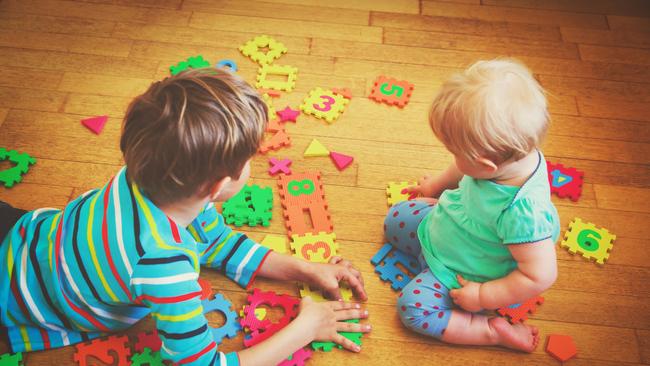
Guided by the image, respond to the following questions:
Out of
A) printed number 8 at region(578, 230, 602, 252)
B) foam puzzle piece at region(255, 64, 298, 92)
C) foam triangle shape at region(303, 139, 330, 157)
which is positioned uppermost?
foam puzzle piece at region(255, 64, 298, 92)

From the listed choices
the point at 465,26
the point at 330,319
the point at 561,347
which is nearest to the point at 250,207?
the point at 330,319

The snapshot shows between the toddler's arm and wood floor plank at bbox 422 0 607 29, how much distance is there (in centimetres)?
120

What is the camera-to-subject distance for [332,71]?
6.00ft

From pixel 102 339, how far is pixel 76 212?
341 millimetres

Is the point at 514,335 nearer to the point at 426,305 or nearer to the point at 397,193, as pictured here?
the point at 426,305

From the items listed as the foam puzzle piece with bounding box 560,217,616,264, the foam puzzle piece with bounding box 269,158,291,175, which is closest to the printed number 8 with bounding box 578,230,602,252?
the foam puzzle piece with bounding box 560,217,616,264

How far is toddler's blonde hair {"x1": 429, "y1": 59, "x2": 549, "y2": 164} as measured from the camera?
96 centimetres

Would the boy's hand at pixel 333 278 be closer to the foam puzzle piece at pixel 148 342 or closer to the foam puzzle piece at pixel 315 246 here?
the foam puzzle piece at pixel 315 246

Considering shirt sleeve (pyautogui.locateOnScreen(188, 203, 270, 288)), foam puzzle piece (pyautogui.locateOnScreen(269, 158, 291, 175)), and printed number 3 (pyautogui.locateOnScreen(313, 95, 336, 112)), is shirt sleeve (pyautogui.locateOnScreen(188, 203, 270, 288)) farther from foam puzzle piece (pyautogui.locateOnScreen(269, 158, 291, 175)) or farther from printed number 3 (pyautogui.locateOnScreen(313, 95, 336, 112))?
printed number 3 (pyautogui.locateOnScreen(313, 95, 336, 112))

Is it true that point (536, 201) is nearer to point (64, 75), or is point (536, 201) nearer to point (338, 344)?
point (338, 344)

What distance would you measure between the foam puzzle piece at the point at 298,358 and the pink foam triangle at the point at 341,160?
0.55m

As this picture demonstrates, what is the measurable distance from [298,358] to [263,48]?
1.09m

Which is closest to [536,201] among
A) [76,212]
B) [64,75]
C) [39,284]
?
[76,212]

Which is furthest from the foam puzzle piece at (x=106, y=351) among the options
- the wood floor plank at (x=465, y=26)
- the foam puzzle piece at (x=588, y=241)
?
the wood floor plank at (x=465, y=26)
